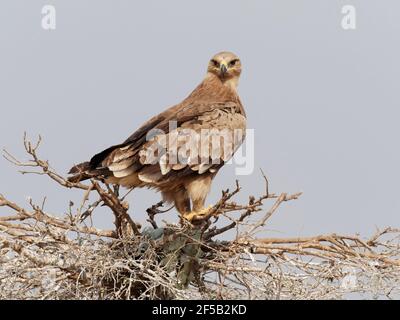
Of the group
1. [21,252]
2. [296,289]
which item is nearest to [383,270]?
[296,289]

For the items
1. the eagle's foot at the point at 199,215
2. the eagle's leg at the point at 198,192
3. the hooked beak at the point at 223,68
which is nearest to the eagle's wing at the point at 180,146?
the eagle's leg at the point at 198,192

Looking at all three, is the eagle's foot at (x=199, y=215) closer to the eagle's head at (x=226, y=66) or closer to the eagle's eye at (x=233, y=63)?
the eagle's head at (x=226, y=66)

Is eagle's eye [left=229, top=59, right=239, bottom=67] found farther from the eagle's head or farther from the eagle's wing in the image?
the eagle's wing

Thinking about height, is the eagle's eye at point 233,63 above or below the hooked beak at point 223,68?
above

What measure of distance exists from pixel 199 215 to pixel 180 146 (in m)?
0.75

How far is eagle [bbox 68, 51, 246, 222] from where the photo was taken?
9406mm

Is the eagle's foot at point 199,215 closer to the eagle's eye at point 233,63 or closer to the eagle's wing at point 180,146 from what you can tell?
the eagle's wing at point 180,146

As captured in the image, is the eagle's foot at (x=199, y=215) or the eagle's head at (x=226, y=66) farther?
the eagle's head at (x=226, y=66)

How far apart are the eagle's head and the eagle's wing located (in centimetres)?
86

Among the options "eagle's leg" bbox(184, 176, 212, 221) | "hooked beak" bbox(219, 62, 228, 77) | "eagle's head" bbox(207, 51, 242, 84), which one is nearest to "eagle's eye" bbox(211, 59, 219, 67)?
"eagle's head" bbox(207, 51, 242, 84)

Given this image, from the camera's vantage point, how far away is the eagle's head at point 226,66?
11305 mm

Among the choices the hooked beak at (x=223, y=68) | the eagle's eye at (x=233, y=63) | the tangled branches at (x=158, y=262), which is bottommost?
the tangled branches at (x=158, y=262)

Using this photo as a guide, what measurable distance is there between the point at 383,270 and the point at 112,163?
2661 millimetres
